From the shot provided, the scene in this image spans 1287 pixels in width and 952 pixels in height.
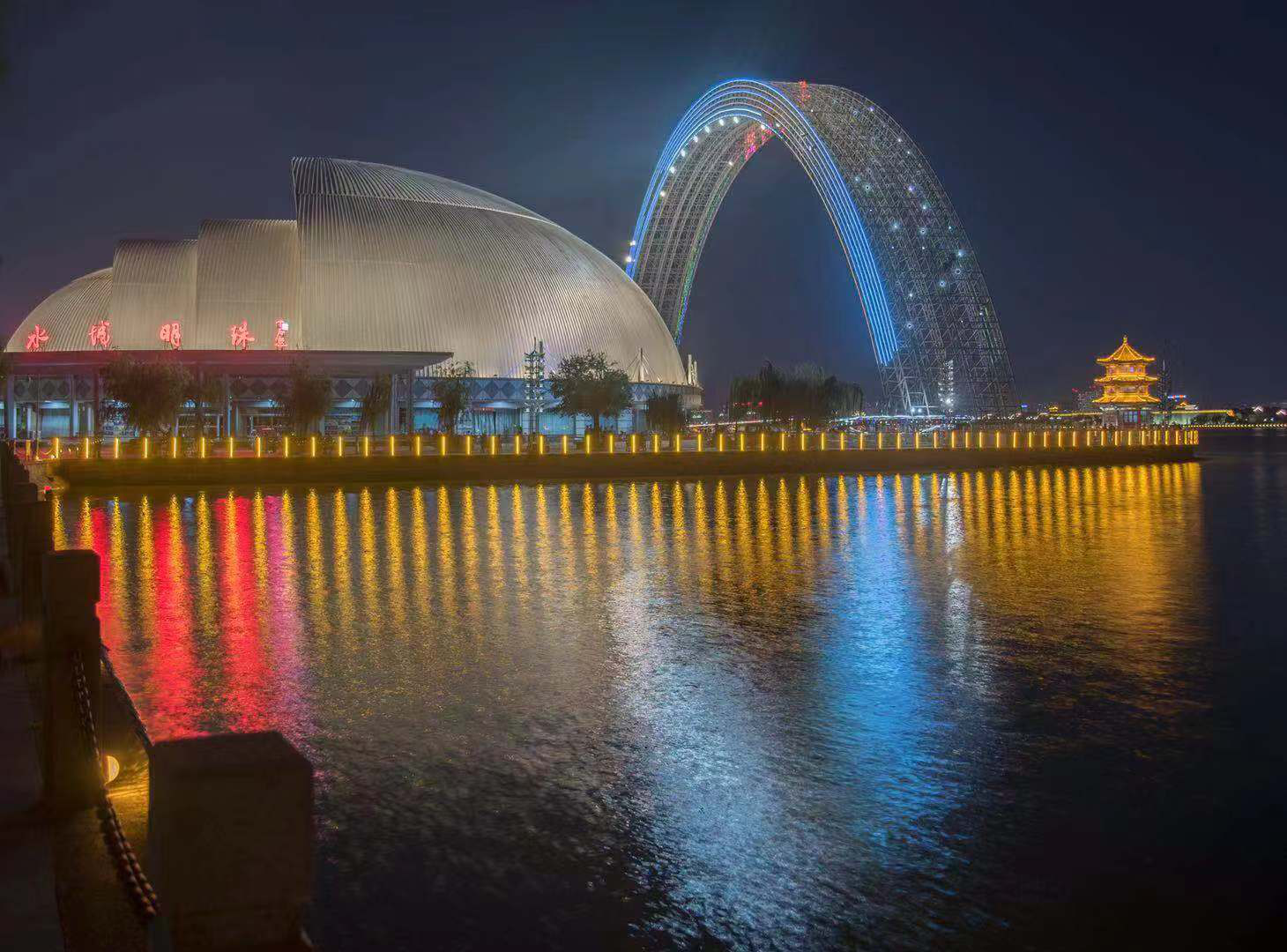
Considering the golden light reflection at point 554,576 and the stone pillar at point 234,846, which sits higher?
the stone pillar at point 234,846

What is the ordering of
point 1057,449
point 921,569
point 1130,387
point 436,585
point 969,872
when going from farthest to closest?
1. point 1130,387
2. point 1057,449
3. point 921,569
4. point 436,585
5. point 969,872

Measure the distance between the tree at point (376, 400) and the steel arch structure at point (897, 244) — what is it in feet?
116

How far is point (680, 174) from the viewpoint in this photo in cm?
10019

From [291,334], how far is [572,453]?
3526cm

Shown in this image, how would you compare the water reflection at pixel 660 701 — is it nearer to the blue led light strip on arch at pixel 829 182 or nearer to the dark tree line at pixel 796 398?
the blue led light strip on arch at pixel 829 182

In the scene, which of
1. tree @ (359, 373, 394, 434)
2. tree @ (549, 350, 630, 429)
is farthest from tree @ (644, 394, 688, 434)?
tree @ (359, 373, 394, 434)

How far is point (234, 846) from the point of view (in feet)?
9.20

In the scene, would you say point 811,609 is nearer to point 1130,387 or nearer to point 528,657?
point 528,657

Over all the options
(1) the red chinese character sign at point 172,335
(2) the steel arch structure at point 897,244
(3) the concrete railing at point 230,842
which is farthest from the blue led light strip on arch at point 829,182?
(3) the concrete railing at point 230,842

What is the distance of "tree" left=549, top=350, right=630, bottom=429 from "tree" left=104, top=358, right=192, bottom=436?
24105 mm

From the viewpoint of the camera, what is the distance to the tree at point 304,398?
56.6 m

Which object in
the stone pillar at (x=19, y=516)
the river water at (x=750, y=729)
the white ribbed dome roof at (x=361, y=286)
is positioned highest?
the white ribbed dome roof at (x=361, y=286)

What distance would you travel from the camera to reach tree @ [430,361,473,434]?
65.5 metres

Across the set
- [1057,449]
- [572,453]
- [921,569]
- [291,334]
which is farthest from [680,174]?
[921,569]
